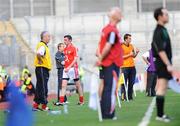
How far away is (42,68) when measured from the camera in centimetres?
1744

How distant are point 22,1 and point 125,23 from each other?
6.75 meters

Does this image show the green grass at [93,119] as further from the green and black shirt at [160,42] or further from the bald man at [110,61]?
the green and black shirt at [160,42]

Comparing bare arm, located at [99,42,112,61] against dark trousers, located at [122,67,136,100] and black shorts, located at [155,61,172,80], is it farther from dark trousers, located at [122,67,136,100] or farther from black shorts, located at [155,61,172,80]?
dark trousers, located at [122,67,136,100]

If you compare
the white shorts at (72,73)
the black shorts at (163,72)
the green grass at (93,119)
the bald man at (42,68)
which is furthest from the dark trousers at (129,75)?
the black shorts at (163,72)

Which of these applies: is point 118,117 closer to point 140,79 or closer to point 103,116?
point 103,116

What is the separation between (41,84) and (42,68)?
1.36 feet

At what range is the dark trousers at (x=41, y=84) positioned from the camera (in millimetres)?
17453

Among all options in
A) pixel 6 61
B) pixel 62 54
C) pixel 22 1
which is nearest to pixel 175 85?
pixel 62 54

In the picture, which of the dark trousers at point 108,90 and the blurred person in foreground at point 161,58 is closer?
the blurred person in foreground at point 161,58

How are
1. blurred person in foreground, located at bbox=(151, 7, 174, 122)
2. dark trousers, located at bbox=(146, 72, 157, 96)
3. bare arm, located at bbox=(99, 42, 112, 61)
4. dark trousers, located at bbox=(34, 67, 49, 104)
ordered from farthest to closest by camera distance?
dark trousers, located at bbox=(146, 72, 157, 96), dark trousers, located at bbox=(34, 67, 49, 104), bare arm, located at bbox=(99, 42, 112, 61), blurred person in foreground, located at bbox=(151, 7, 174, 122)

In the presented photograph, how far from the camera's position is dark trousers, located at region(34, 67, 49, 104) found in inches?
687

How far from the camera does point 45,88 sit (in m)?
17.6

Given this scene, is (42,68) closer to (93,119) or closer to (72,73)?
(72,73)

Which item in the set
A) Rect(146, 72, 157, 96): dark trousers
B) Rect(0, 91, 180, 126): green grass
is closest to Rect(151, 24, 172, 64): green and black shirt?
Rect(0, 91, 180, 126): green grass
